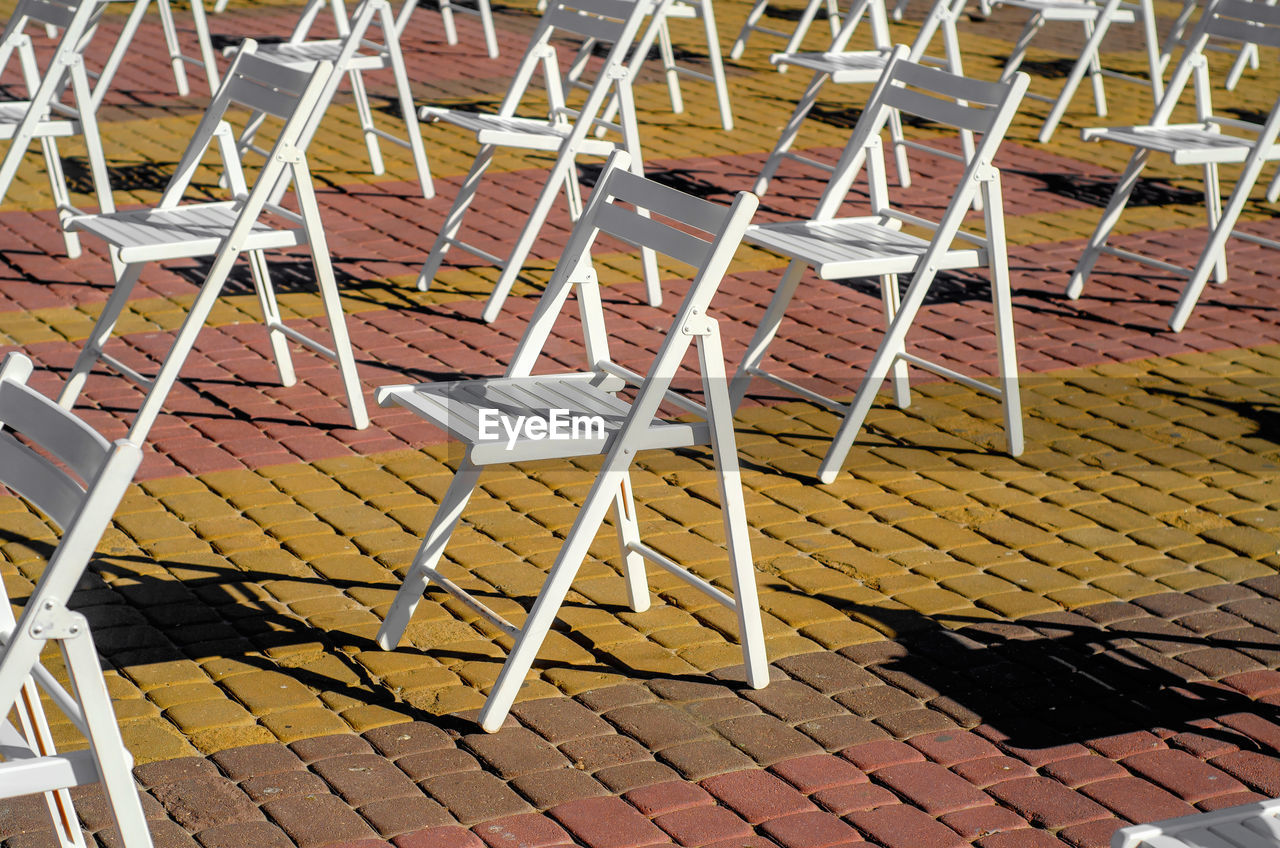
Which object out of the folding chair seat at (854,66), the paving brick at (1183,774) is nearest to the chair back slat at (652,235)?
the paving brick at (1183,774)

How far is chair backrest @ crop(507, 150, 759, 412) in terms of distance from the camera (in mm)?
3613

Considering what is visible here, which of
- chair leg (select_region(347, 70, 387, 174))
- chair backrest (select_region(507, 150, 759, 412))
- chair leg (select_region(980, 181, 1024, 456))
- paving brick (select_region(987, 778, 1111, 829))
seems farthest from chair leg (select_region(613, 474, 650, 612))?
chair leg (select_region(347, 70, 387, 174))

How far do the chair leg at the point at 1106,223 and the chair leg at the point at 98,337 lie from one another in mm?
4155

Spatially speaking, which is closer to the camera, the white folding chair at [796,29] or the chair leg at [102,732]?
the chair leg at [102,732]

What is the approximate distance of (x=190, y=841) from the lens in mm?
3205

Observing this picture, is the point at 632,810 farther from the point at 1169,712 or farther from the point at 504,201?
the point at 504,201

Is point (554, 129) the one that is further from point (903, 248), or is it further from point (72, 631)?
point (72, 631)

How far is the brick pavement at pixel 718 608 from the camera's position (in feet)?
11.2

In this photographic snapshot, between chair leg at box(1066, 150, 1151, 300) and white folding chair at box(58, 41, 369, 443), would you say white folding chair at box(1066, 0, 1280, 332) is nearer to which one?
chair leg at box(1066, 150, 1151, 300)

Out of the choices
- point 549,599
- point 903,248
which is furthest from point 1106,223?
point 549,599

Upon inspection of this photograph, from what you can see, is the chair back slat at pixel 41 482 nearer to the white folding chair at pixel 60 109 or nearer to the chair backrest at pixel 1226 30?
the white folding chair at pixel 60 109

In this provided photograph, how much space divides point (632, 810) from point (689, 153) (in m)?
6.65

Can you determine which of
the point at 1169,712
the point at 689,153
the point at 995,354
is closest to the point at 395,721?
the point at 1169,712

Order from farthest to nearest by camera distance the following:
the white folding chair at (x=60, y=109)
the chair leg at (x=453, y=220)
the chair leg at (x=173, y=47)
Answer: the chair leg at (x=173, y=47) < the chair leg at (x=453, y=220) < the white folding chair at (x=60, y=109)
